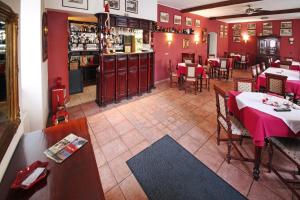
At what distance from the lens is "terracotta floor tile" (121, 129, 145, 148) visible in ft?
11.2

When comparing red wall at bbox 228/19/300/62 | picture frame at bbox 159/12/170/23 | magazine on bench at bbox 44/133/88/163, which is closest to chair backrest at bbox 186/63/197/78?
picture frame at bbox 159/12/170/23

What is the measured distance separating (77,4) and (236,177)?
194 inches

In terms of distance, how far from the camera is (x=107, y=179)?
8.25 feet

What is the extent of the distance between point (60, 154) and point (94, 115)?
310 centimetres

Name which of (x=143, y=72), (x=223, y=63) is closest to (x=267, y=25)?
(x=223, y=63)

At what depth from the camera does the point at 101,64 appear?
500cm

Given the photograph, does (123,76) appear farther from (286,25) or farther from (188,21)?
(286,25)

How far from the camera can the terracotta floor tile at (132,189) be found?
2248mm

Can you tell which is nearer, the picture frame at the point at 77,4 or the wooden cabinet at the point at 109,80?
the picture frame at the point at 77,4

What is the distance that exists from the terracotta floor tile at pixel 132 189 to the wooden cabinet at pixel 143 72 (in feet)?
13.3

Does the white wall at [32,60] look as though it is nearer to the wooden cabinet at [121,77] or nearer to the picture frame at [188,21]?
the wooden cabinet at [121,77]
